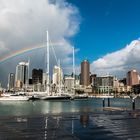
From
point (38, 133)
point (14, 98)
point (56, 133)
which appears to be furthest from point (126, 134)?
point (14, 98)

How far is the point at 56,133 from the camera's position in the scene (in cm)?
2262

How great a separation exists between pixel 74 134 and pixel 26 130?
458 cm

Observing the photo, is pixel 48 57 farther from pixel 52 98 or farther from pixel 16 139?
pixel 16 139

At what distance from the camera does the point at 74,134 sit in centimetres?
2225

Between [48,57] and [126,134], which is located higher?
[48,57]

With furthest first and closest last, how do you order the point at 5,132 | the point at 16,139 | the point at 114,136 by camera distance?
1. the point at 5,132
2. the point at 114,136
3. the point at 16,139

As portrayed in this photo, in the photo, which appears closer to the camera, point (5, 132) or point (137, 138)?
point (137, 138)

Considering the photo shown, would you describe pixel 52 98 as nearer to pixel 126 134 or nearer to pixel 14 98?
pixel 14 98

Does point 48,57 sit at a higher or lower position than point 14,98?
higher

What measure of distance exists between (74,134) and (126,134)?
13.5 feet

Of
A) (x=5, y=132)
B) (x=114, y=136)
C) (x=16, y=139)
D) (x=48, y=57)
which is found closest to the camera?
(x=16, y=139)

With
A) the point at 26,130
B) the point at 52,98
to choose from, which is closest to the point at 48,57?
the point at 52,98

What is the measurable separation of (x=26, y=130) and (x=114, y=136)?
7.68 meters

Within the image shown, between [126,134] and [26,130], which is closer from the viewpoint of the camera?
[126,134]
